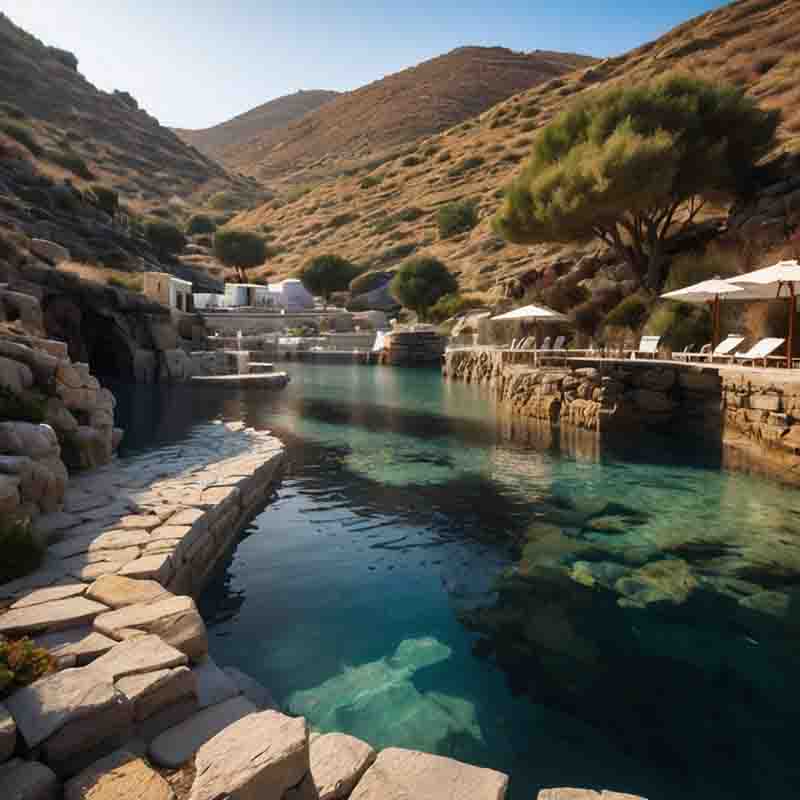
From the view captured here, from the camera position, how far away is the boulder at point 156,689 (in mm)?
2887

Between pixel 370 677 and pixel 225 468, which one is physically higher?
pixel 225 468

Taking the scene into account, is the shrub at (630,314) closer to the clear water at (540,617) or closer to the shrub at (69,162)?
the clear water at (540,617)

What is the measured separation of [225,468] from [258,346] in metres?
30.9

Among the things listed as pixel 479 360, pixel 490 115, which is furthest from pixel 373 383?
pixel 490 115

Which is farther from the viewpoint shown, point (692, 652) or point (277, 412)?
point (277, 412)

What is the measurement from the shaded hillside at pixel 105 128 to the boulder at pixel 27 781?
8181cm

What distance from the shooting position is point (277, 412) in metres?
16.7

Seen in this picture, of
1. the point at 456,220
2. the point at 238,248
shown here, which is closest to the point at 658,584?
the point at 456,220

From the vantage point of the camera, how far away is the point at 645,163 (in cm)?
2139

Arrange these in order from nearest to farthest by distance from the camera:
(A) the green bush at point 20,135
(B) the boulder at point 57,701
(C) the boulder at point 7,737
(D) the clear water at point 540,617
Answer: (C) the boulder at point 7,737, (B) the boulder at point 57,701, (D) the clear water at point 540,617, (A) the green bush at point 20,135

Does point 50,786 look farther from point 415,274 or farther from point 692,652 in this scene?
point 415,274

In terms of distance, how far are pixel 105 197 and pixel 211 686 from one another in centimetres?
5633

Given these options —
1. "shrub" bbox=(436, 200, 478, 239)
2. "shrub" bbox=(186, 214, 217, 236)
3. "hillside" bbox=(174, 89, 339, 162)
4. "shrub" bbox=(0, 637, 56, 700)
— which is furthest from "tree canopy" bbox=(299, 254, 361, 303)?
"hillside" bbox=(174, 89, 339, 162)

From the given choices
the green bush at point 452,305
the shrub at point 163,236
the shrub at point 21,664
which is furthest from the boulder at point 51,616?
the shrub at point 163,236
